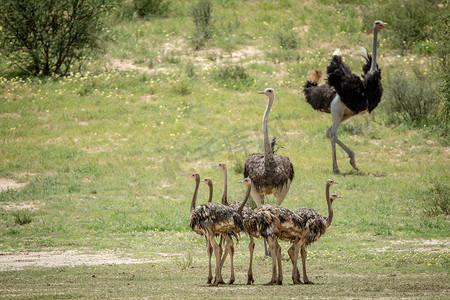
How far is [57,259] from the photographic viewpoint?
12836mm

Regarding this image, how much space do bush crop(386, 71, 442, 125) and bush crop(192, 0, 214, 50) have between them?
28.1 feet

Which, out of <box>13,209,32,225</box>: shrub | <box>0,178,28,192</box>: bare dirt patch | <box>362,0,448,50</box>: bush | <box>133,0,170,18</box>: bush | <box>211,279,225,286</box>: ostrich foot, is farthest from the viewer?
<box>133,0,170,18</box>: bush

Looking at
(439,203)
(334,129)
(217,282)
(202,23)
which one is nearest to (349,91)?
(334,129)

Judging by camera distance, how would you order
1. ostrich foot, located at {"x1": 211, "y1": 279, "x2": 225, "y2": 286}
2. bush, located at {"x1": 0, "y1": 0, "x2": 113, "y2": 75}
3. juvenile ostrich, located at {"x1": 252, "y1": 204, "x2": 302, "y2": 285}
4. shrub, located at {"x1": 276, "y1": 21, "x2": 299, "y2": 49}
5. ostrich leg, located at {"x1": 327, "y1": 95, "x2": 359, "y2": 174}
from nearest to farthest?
juvenile ostrich, located at {"x1": 252, "y1": 204, "x2": 302, "y2": 285}
ostrich foot, located at {"x1": 211, "y1": 279, "x2": 225, "y2": 286}
ostrich leg, located at {"x1": 327, "y1": 95, "x2": 359, "y2": 174}
bush, located at {"x1": 0, "y1": 0, "x2": 113, "y2": 75}
shrub, located at {"x1": 276, "y1": 21, "x2": 299, "y2": 49}

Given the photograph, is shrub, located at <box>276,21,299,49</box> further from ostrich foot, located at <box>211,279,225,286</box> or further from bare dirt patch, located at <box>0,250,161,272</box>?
ostrich foot, located at <box>211,279,225,286</box>

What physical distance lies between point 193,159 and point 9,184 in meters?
5.23

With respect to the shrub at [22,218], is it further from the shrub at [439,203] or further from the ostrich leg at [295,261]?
the shrub at [439,203]

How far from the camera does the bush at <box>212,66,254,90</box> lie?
26172 millimetres

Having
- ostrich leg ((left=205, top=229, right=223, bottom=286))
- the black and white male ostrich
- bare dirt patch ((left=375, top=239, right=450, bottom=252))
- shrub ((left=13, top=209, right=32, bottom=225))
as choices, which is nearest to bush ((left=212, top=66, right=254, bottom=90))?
the black and white male ostrich

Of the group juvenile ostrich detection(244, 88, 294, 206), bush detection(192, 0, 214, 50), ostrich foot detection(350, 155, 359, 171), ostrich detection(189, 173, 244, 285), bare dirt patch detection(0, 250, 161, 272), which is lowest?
ostrich foot detection(350, 155, 359, 171)

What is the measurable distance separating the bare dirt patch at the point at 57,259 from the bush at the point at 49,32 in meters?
14.2

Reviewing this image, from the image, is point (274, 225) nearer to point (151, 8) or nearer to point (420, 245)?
point (420, 245)

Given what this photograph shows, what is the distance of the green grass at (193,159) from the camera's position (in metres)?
11.2

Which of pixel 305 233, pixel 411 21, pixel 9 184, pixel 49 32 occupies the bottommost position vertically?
pixel 9 184
